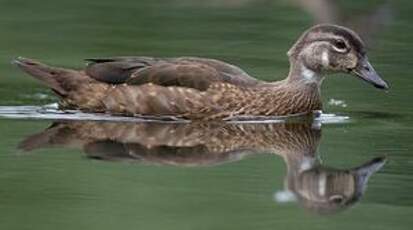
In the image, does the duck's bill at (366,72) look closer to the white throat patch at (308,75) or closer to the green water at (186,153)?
the green water at (186,153)

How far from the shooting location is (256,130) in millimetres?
12148

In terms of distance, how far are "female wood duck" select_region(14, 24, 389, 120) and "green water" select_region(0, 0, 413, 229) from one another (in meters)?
0.33

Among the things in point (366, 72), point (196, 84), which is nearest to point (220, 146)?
point (196, 84)

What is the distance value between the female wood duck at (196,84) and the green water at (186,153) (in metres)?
0.33

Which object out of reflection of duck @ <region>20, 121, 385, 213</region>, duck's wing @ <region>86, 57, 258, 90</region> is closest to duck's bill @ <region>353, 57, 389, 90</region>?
reflection of duck @ <region>20, 121, 385, 213</region>

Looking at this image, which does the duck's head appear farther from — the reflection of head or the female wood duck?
the reflection of head

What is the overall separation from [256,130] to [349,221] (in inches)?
129

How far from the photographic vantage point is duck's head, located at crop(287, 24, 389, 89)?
42.3 ft

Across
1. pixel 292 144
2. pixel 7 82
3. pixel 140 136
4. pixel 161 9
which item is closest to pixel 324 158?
pixel 292 144

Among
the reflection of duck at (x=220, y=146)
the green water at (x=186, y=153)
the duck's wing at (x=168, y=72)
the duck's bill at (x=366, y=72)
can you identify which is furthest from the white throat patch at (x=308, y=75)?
the reflection of duck at (x=220, y=146)

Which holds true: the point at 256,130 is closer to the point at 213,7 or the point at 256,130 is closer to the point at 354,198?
the point at 354,198

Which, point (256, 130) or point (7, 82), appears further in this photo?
point (7, 82)

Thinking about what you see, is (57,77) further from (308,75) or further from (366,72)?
(366,72)

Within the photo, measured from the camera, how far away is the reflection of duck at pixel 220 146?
993 centimetres
